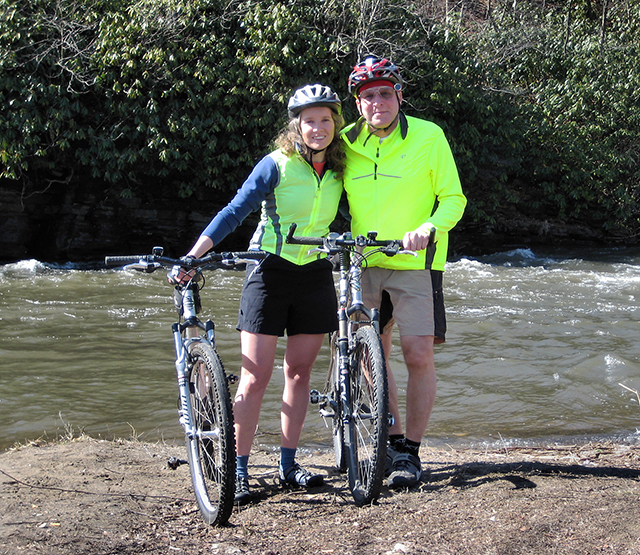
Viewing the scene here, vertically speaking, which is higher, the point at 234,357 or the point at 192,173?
the point at 192,173

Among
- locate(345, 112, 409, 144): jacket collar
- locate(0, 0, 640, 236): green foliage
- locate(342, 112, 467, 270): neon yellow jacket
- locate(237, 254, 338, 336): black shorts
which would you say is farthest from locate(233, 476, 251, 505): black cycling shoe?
locate(0, 0, 640, 236): green foliage

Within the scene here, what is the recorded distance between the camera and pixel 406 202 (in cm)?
359

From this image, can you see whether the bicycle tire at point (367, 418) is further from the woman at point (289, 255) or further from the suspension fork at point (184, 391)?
the suspension fork at point (184, 391)

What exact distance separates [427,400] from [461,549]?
1204 mm

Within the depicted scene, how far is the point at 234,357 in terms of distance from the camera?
7.00 meters

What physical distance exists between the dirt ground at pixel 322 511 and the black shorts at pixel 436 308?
0.76m

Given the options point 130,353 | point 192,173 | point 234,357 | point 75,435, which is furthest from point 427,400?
point 192,173

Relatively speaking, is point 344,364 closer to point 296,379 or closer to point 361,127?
point 296,379

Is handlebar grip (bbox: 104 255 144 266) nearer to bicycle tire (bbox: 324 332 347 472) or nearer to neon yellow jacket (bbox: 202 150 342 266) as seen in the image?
neon yellow jacket (bbox: 202 150 342 266)

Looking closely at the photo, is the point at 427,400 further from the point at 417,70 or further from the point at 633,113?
the point at 633,113

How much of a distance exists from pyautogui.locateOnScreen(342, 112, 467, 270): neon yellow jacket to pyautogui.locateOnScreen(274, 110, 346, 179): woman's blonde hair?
100 millimetres

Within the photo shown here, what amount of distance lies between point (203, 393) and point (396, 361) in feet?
13.1

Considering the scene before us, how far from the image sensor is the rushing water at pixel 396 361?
5199mm

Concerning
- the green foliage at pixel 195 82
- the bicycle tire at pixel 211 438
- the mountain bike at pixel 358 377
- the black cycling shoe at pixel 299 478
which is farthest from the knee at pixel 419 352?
the green foliage at pixel 195 82
